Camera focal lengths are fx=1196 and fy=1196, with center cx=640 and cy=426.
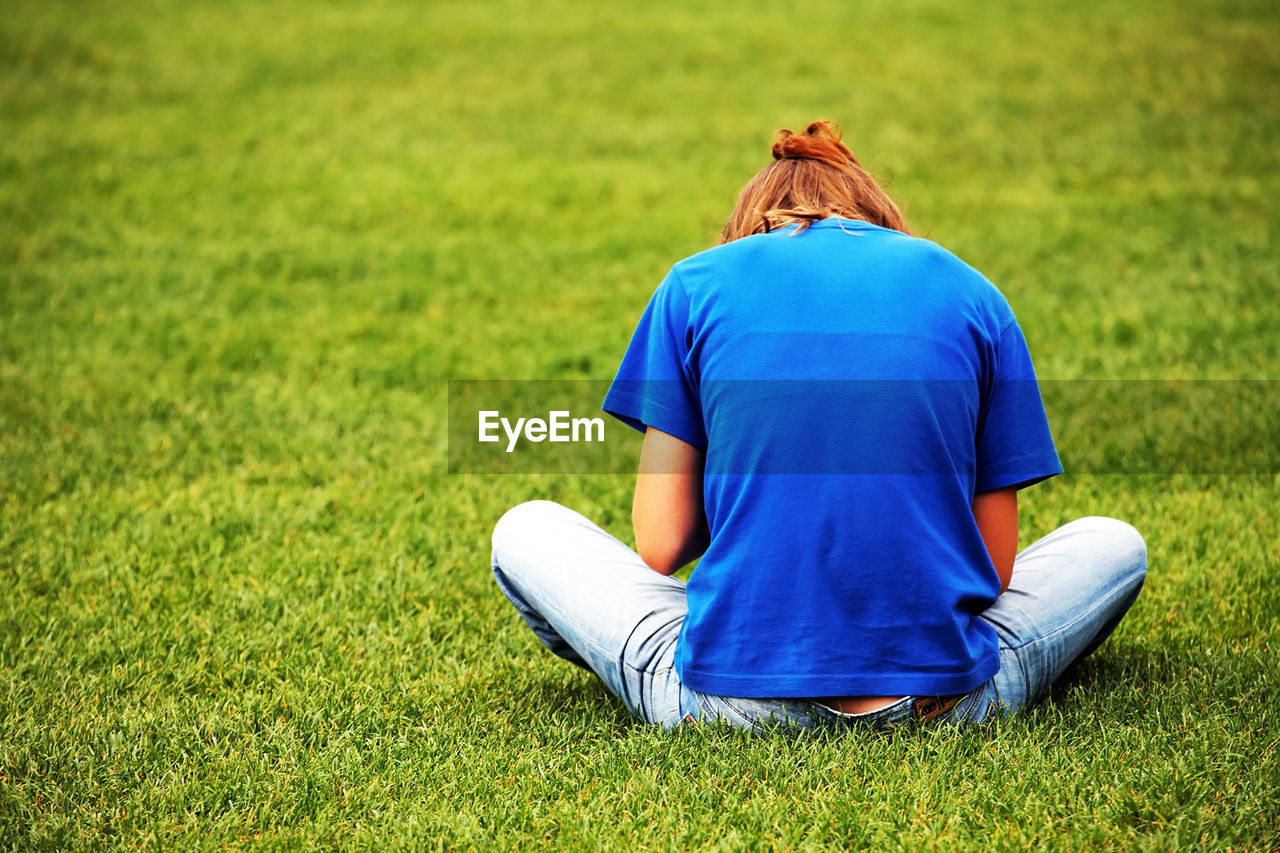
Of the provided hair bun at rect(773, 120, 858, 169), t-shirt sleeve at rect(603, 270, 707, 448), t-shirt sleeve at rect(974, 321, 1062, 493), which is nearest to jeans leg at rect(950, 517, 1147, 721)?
t-shirt sleeve at rect(974, 321, 1062, 493)

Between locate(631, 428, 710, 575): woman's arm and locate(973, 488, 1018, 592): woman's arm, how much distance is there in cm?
63

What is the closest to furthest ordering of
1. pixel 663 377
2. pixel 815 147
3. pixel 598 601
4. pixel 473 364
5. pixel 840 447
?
pixel 840 447 < pixel 663 377 < pixel 815 147 < pixel 598 601 < pixel 473 364

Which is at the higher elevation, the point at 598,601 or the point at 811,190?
the point at 811,190

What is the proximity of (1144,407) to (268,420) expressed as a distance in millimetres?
4163

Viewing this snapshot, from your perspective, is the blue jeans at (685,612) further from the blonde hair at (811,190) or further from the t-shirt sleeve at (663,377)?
the blonde hair at (811,190)

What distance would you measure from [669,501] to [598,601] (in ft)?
1.07

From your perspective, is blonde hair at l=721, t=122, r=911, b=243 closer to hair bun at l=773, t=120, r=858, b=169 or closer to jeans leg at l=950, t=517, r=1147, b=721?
hair bun at l=773, t=120, r=858, b=169

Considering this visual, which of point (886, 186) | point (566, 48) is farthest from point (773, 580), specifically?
point (566, 48)

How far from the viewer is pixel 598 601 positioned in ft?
9.34

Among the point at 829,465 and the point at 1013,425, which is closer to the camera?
the point at 829,465

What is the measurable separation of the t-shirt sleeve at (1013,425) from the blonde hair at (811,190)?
1.31 feet

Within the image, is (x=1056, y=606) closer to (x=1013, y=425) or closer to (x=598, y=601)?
(x=1013, y=425)

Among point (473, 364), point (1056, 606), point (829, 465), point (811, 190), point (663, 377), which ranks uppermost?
point (811, 190)

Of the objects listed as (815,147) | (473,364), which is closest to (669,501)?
(815,147)
